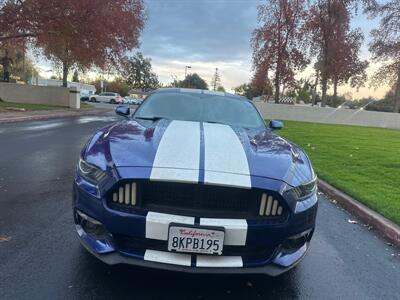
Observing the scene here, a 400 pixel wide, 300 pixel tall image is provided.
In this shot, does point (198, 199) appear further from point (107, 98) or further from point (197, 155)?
point (107, 98)

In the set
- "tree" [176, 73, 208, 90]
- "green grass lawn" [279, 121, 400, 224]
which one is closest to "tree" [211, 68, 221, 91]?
"tree" [176, 73, 208, 90]

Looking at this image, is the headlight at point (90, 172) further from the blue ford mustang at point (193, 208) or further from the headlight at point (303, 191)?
the headlight at point (303, 191)

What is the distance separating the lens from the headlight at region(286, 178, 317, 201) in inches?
128

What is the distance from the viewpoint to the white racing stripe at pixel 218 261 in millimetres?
3025

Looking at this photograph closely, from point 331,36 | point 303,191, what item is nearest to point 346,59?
point 331,36

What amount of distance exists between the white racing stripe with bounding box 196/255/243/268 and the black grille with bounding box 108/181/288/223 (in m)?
0.29

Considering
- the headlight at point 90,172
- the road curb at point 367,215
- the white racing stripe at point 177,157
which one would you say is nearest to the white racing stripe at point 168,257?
the white racing stripe at point 177,157

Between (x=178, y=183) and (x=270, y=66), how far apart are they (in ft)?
110

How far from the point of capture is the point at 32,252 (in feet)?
12.7

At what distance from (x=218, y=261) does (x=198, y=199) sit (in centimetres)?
45

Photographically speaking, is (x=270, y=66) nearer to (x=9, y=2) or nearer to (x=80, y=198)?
(x=9, y=2)

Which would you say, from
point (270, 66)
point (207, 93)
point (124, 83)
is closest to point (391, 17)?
point (270, 66)

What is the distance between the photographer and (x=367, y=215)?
5.89 metres

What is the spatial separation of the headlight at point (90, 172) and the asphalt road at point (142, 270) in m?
0.78
